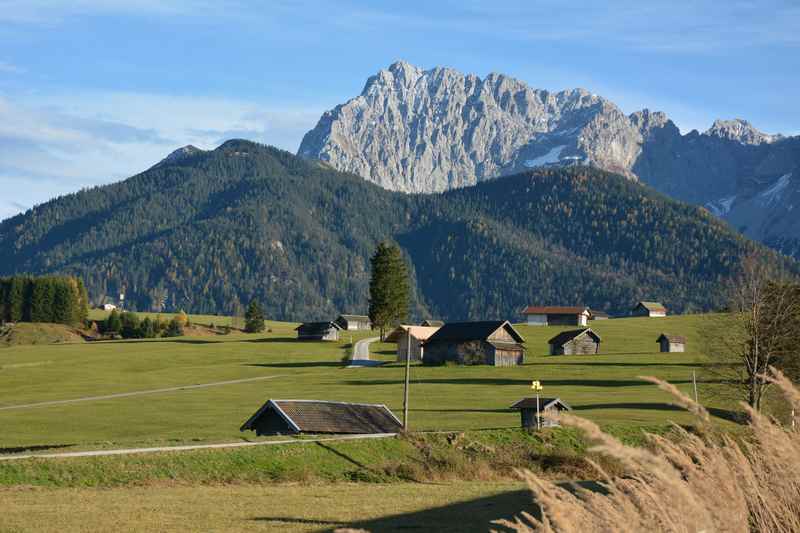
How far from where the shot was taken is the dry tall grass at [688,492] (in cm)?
613

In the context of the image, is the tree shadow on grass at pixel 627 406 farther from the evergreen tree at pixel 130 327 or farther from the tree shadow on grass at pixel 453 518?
the evergreen tree at pixel 130 327

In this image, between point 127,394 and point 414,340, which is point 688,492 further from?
point 414,340

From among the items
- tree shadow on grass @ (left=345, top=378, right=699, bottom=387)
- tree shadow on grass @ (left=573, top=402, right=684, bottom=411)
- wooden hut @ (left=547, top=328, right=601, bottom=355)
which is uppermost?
wooden hut @ (left=547, top=328, right=601, bottom=355)

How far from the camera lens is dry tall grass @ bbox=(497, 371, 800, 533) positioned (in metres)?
6.13

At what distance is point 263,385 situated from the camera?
4003 inches

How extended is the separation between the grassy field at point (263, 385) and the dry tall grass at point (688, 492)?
45.2 meters

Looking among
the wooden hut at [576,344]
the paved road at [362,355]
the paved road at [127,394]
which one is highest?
the wooden hut at [576,344]

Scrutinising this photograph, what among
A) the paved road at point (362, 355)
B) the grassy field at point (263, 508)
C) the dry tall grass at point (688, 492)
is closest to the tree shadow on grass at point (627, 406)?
the grassy field at point (263, 508)

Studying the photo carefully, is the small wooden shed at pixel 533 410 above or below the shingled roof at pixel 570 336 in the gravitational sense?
below

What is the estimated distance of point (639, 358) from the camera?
11912 cm

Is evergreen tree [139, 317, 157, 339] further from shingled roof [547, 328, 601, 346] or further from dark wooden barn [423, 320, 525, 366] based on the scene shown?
shingled roof [547, 328, 601, 346]

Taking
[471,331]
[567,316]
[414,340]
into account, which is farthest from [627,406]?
[567,316]

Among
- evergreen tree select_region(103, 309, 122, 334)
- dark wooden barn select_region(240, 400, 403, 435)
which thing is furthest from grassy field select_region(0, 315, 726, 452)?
evergreen tree select_region(103, 309, 122, 334)

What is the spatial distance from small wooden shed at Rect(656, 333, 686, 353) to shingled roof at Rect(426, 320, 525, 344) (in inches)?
894
